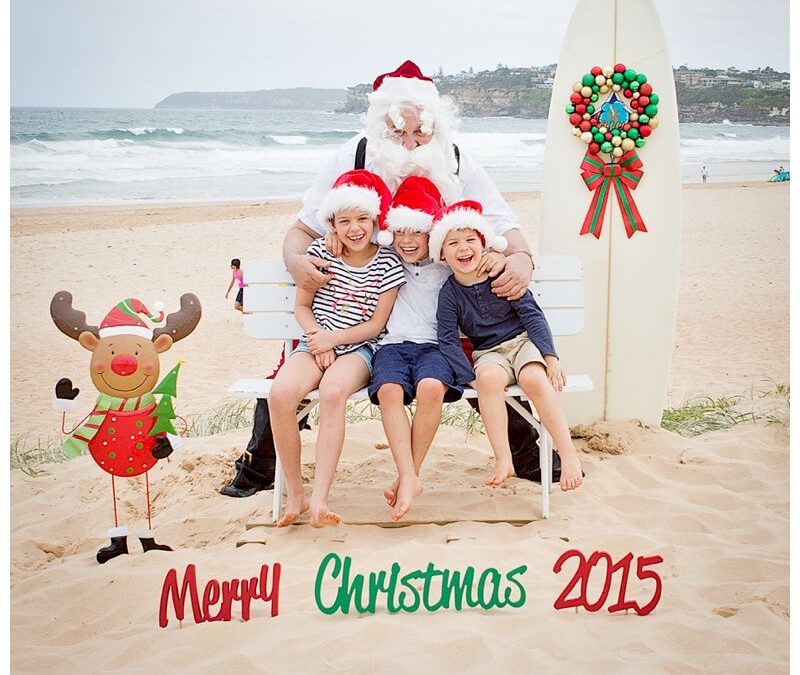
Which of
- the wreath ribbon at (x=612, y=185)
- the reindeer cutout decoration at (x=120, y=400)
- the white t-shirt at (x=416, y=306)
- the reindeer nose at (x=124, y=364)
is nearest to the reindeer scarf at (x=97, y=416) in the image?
the reindeer cutout decoration at (x=120, y=400)

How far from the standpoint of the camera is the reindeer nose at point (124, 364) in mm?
3551

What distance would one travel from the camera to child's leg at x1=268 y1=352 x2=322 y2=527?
363cm

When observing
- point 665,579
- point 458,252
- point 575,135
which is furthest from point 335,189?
point 665,579

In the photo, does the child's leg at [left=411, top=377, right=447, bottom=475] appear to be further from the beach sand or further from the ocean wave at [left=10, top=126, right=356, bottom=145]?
the ocean wave at [left=10, top=126, right=356, bottom=145]

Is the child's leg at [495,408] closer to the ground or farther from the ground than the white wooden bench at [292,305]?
closer to the ground

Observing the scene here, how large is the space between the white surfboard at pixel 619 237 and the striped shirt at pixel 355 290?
135 centimetres

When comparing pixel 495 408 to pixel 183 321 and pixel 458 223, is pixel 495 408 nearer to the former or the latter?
pixel 458 223

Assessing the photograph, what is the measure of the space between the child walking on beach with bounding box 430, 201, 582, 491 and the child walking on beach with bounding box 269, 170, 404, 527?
252 millimetres

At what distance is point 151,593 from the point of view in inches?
132

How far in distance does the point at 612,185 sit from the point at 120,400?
107 inches

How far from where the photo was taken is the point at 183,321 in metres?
3.71

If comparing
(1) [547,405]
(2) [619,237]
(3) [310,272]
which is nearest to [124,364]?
(3) [310,272]

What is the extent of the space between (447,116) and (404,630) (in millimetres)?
2228

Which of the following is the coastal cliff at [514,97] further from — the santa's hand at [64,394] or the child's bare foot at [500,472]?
the santa's hand at [64,394]
